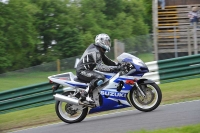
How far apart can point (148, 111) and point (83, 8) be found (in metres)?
59.4

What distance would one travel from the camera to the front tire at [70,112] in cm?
1110

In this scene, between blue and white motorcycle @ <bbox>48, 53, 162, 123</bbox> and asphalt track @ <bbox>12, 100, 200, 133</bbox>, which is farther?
blue and white motorcycle @ <bbox>48, 53, 162, 123</bbox>

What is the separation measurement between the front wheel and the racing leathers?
0.64 meters

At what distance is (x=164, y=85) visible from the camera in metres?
15.5

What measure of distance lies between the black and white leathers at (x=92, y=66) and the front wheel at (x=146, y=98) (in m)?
0.67

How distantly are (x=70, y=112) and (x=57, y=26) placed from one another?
53.9m

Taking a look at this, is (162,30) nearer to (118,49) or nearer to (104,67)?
(118,49)

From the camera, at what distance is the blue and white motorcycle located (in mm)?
10594

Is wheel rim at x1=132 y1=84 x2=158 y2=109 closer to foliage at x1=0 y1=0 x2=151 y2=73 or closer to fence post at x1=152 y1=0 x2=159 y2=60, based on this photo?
fence post at x1=152 y1=0 x2=159 y2=60

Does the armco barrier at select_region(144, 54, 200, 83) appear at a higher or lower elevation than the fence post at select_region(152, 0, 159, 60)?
lower

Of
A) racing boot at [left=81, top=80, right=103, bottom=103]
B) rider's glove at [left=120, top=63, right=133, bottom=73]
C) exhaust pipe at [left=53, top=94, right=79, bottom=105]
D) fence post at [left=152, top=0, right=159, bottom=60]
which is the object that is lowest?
exhaust pipe at [left=53, top=94, right=79, bottom=105]

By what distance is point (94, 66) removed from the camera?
11.0 meters

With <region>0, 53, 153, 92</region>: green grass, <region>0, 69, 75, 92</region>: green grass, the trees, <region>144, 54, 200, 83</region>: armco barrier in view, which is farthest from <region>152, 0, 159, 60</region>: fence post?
the trees

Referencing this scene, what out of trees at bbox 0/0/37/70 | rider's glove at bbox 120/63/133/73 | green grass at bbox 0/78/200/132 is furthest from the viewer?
trees at bbox 0/0/37/70
